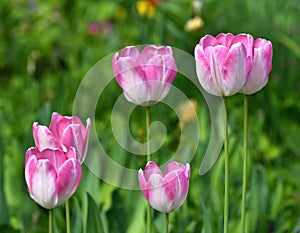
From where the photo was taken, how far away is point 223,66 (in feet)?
2.68

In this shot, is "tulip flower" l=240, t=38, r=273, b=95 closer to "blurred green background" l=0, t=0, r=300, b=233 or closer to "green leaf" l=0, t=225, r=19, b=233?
"blurred green background" l=0, t=0, r=300, b=233

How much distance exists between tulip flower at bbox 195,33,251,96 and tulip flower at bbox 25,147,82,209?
0.62ft

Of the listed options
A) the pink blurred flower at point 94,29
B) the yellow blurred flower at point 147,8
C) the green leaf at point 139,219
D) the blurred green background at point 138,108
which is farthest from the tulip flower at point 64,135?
the pink blurred flower at point 94,29

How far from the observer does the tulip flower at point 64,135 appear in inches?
32.3

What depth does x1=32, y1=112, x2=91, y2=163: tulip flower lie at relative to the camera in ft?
2.69

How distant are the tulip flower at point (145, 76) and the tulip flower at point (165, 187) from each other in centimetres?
10

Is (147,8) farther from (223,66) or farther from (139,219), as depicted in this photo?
(223,66)

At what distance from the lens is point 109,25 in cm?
342

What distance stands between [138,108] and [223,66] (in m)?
1.52

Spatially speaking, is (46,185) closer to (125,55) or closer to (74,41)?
(125,55)

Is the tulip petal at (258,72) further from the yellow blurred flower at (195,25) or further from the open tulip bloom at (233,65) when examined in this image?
the yellow blurred flower at (195,25)

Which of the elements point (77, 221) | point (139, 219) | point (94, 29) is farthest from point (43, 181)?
point (94, 29)

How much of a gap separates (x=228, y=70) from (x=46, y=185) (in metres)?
0.25

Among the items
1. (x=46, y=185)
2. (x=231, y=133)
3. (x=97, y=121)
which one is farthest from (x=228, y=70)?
(x=97, y=121)
